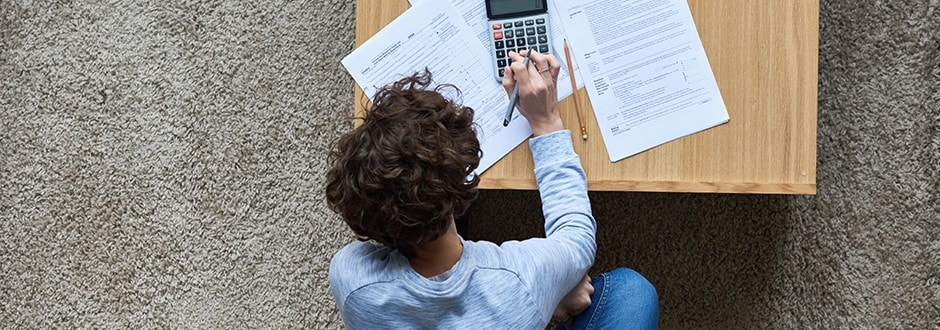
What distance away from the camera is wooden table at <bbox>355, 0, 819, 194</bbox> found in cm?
101

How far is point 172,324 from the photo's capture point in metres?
1.49

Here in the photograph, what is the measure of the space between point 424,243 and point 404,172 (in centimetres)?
9

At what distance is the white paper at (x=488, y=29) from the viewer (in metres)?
1.04

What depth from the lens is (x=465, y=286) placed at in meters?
0.86

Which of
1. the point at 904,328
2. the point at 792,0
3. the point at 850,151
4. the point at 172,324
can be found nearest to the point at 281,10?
the point at 172,324

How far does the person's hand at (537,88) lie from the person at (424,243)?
0.38 ft

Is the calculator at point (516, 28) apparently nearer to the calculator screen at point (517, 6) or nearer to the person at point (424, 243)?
the calculator screen at point (517, 6)

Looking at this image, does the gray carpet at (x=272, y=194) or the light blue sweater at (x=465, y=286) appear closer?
the light blue sweater at (x=465, y=286)

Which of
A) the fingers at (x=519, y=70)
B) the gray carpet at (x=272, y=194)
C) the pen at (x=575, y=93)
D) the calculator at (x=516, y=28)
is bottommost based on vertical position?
the gray carpet at (x=272, y=194)

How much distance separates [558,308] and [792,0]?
0.49 meters

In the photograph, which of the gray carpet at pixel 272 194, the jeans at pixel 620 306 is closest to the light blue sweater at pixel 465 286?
the jeans at pixel 620 306

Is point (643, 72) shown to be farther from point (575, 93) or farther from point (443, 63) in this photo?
point (443, 63)

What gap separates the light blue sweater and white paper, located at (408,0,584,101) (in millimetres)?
207

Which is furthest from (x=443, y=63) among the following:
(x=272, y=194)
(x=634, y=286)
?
(x=272, y=194)
